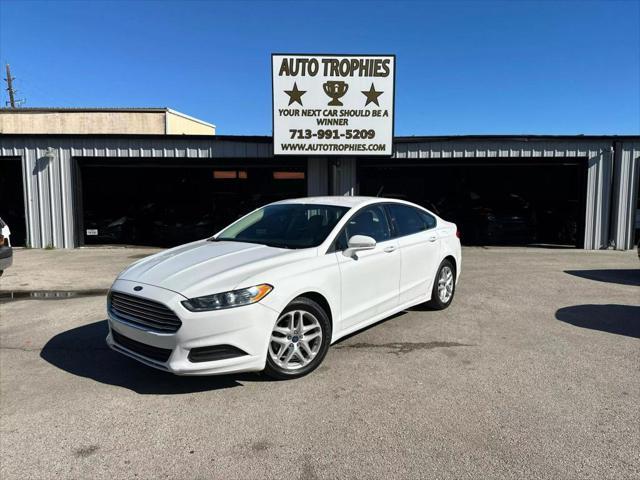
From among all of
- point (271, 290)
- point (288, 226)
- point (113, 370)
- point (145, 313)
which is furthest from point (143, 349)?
point (288, 226)

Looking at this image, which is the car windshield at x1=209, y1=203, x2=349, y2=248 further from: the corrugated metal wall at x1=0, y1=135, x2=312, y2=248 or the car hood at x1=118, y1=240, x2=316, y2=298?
the corrugated metal wall at x1=0, y1=135, x2=312, y2=248

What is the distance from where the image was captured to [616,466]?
9.04 feet

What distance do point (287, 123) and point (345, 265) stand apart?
903 centimetres

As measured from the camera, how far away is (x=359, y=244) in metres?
4.36

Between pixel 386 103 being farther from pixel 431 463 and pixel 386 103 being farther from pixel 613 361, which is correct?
pixel 431 463

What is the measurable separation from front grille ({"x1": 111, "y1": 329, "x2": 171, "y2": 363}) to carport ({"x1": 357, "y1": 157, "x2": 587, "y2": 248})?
39.3 ft

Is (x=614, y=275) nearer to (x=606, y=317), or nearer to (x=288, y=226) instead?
(x=606, y=317)

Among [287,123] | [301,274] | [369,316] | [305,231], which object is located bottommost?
[369,316]

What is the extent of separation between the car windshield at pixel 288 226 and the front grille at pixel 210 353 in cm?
123

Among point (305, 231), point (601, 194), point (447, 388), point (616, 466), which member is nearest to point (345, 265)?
point (305, 231)

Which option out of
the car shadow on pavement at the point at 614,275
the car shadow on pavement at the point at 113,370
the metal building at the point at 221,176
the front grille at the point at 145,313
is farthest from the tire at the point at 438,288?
the metal building at the point at 221,176

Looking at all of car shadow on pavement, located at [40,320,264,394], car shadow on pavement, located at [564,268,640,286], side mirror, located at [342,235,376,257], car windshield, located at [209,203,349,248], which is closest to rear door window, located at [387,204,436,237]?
car windshield, located at [209,203,349,248]

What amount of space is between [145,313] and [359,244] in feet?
6.36

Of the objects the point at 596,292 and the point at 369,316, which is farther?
the point at 596,292
